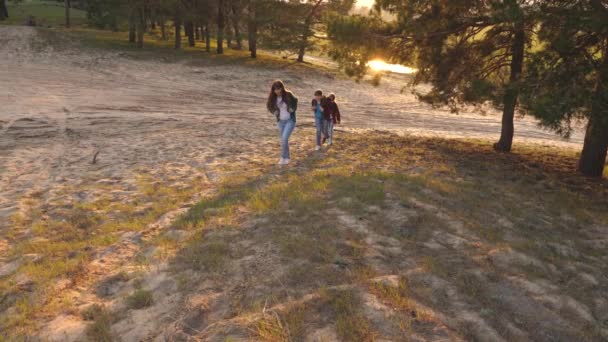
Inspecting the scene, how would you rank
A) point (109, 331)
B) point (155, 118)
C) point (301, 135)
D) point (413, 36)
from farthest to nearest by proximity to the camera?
point (155, 118), point (301, 135), point (413, 36), point (109, 331)

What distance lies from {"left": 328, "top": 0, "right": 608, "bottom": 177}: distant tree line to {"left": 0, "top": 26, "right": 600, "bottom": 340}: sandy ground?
154 inches

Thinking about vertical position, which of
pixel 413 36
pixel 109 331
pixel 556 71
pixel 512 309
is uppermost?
pixel 413 36

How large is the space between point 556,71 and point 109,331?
8687 mm

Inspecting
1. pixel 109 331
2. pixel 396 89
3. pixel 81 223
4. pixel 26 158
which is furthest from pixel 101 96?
pixel 396 89

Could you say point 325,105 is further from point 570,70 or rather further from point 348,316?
point 348,316

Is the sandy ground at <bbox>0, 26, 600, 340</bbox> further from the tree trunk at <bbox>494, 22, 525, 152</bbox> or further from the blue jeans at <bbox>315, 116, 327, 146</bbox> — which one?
the tree trunk at <bbox>494, 22, 525, 152</bbox>

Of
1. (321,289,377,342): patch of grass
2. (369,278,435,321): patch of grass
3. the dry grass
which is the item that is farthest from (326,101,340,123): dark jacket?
(321,289,377,342): patch of grass

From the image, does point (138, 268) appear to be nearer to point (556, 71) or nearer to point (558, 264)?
point (558, 264)

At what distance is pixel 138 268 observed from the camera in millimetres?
4656

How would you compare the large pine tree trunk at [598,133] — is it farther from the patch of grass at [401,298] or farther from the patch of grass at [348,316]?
the patch of grass at [348,316]

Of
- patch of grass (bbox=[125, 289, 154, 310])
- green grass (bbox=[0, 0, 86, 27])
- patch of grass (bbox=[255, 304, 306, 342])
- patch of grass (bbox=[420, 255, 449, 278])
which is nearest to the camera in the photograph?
patch of grass (bbox=[255, 304, 306, 342])

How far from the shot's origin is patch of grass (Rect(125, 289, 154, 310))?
3.94 m

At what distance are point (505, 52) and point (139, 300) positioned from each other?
1217 centimetres

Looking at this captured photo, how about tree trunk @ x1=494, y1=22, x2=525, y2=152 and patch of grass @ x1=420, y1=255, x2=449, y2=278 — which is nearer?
patch of grass @ x1=420, y1=255, x2=449, y2=278
